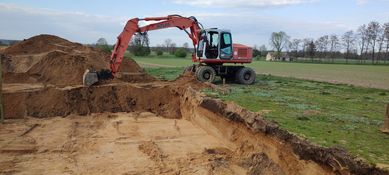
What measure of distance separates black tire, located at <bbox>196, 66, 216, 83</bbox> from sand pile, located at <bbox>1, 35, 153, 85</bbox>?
2723 mm

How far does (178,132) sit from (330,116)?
407cm

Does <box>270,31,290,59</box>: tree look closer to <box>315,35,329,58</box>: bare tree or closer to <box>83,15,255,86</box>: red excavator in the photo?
<box>315,35,329,58</box>: bare tree

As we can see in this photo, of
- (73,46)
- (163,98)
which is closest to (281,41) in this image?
(73,46)

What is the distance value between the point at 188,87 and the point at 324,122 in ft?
19.3

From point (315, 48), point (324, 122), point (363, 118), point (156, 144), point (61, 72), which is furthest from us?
point (315, 48)

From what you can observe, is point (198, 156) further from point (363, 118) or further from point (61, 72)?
point (61, 72)

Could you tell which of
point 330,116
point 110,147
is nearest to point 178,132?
point 110,147

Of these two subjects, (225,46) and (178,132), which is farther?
(225,46)

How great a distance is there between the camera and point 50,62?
1784 cm

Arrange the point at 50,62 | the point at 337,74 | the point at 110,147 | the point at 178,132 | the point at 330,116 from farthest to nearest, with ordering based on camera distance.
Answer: the point at 337,74
the point at 50,62
the point at 178,132
the point at 110,147
the point at 330,116

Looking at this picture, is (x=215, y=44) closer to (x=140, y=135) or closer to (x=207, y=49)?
(x=207, y=49)

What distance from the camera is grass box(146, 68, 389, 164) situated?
251 inches

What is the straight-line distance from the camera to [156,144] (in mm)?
9320

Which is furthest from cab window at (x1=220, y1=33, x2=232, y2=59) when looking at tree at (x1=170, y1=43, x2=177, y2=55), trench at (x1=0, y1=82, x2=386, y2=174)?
tree at (x1=170, y1=43, x2=177, y2=55)
